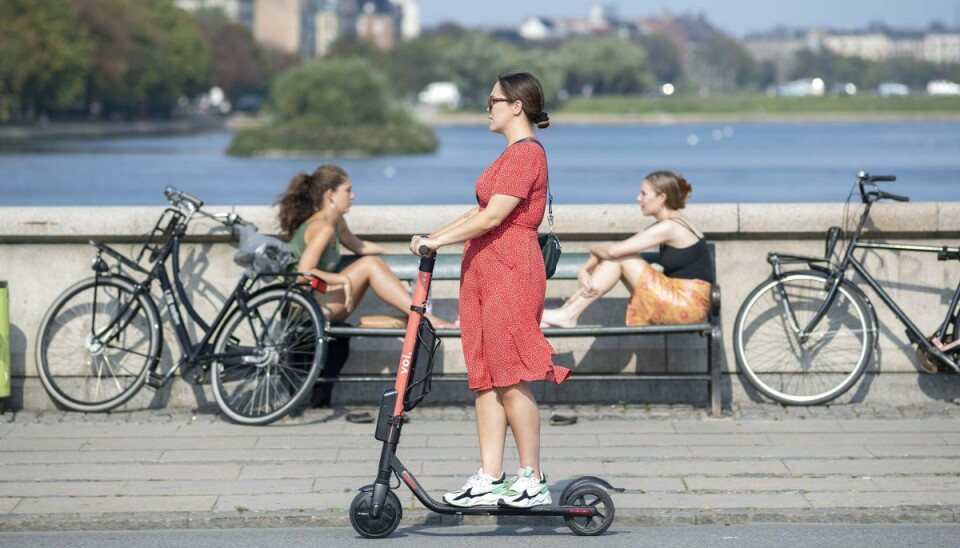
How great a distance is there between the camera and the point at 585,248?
866 centimetres

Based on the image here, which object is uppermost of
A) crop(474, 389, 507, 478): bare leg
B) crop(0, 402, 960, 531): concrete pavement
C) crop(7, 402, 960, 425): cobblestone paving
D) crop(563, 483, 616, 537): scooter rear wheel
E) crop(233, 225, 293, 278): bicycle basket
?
crop(233, 225, 293, 278): bicycle basket

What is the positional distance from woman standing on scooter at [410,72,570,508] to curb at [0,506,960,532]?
39 centimetres

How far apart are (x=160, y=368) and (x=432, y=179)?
175 ft

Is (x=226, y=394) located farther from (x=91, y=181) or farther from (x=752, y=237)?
(x=91, y=181)

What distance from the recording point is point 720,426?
7840mm

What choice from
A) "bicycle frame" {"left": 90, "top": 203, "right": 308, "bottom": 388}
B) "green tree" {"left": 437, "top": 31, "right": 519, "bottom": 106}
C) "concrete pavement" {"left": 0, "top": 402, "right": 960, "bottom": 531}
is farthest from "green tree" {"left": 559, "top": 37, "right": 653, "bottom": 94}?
"concrete pavement" {"left": 0, "top": 402, "right": 960, "bottom": 531}

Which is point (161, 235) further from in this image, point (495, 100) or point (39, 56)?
point (39, 56)

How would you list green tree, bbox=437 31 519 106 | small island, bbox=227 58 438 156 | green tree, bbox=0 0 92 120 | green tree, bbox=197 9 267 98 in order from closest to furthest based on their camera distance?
small island, bbox=227 58 438 156 < green tree, bbox=0 0 92 120 < green tree, bbox=197 9 267 98 < green tree, bbox=437 31 519 106

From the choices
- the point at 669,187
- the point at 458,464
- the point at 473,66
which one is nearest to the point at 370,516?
the point at 458,464

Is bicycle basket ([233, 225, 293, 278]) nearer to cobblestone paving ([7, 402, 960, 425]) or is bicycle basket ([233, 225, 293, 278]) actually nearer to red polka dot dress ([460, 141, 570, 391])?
cobblestone paving ([7, 402, 960, 425])

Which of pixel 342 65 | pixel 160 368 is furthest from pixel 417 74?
pixel 160 368

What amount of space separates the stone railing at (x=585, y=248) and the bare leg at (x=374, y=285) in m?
0.42

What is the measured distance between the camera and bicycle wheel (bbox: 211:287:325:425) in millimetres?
7859

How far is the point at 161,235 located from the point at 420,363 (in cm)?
314
